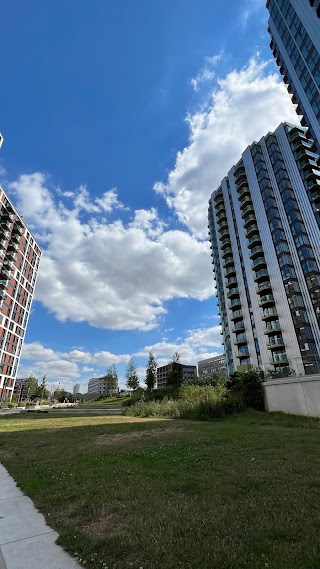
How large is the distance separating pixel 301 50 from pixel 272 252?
98.0 feet

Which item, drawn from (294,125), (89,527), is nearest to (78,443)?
(89,527)

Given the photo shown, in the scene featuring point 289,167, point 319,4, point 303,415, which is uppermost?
point 289,167

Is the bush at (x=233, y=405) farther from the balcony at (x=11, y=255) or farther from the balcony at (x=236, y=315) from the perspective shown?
the balcony at (x=11, y=255)

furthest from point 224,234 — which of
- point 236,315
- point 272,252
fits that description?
point 236,315

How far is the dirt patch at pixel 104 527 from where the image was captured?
3625 mm

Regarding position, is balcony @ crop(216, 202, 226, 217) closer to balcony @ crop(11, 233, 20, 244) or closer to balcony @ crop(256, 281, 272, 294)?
balcony @ crop(256, 281, 272, 294)

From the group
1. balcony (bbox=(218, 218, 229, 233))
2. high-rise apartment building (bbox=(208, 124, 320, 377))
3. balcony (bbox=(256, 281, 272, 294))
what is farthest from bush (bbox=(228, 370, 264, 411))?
balcony (bbox=(218, 218, 229, 233))

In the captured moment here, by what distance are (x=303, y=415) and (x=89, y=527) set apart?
17.0m

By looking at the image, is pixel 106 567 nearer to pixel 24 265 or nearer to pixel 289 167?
pixel 289 167

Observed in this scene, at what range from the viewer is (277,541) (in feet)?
10.8

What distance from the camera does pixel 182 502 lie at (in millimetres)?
4492

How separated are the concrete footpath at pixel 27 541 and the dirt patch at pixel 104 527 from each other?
426 mm

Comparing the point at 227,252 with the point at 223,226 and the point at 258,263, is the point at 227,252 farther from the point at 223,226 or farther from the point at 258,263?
the point at 258,263

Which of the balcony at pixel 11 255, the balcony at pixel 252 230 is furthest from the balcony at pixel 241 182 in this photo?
the balcony at pixel 11 255
